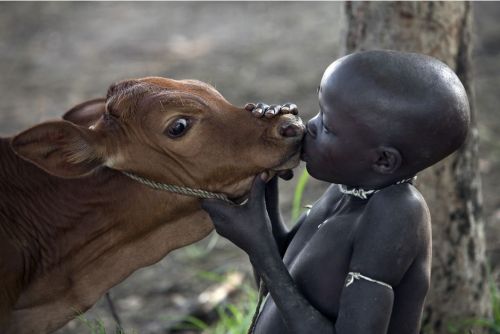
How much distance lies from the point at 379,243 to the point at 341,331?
31 centimetres

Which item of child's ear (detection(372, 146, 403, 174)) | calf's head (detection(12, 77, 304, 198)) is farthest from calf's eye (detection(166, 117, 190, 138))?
child's ear (detection(372, 146, 403, 174))

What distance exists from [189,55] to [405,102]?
706 centimetres

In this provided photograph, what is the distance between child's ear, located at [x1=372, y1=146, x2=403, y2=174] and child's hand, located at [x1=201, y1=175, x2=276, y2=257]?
1.47ft

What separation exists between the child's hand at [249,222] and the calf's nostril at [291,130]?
189 millimetres

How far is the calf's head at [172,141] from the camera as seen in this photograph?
343 cm

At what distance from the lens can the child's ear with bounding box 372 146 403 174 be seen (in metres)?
2.97

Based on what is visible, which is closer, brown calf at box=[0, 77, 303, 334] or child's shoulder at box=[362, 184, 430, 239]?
child's shoulder at box=[362, 184, 430, 239]

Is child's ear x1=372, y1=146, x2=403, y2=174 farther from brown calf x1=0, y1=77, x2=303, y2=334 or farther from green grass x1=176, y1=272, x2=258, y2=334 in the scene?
green grass x1=176, y1=272, x2=258, y2=334

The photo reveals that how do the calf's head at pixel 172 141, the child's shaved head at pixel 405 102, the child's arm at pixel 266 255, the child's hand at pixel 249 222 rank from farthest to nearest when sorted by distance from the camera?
the calf's head at pixel 172 141
the child's hand at pixel 249 222
the child's arm at pixel 266 255
the child's shaved head at pixel 405 102

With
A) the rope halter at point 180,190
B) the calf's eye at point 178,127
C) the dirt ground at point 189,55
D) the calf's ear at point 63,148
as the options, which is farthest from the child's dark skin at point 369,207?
the dirt ground at point 189,55

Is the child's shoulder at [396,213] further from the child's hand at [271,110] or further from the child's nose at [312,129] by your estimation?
the child's hand at [271,110]

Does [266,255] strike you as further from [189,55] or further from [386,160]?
[189,55]

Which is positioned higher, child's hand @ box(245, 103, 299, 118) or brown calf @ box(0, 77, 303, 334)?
child's hand @ box(245, 103, 299, 118)

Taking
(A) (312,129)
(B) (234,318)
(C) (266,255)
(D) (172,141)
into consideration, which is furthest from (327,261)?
(B) (234,318)
